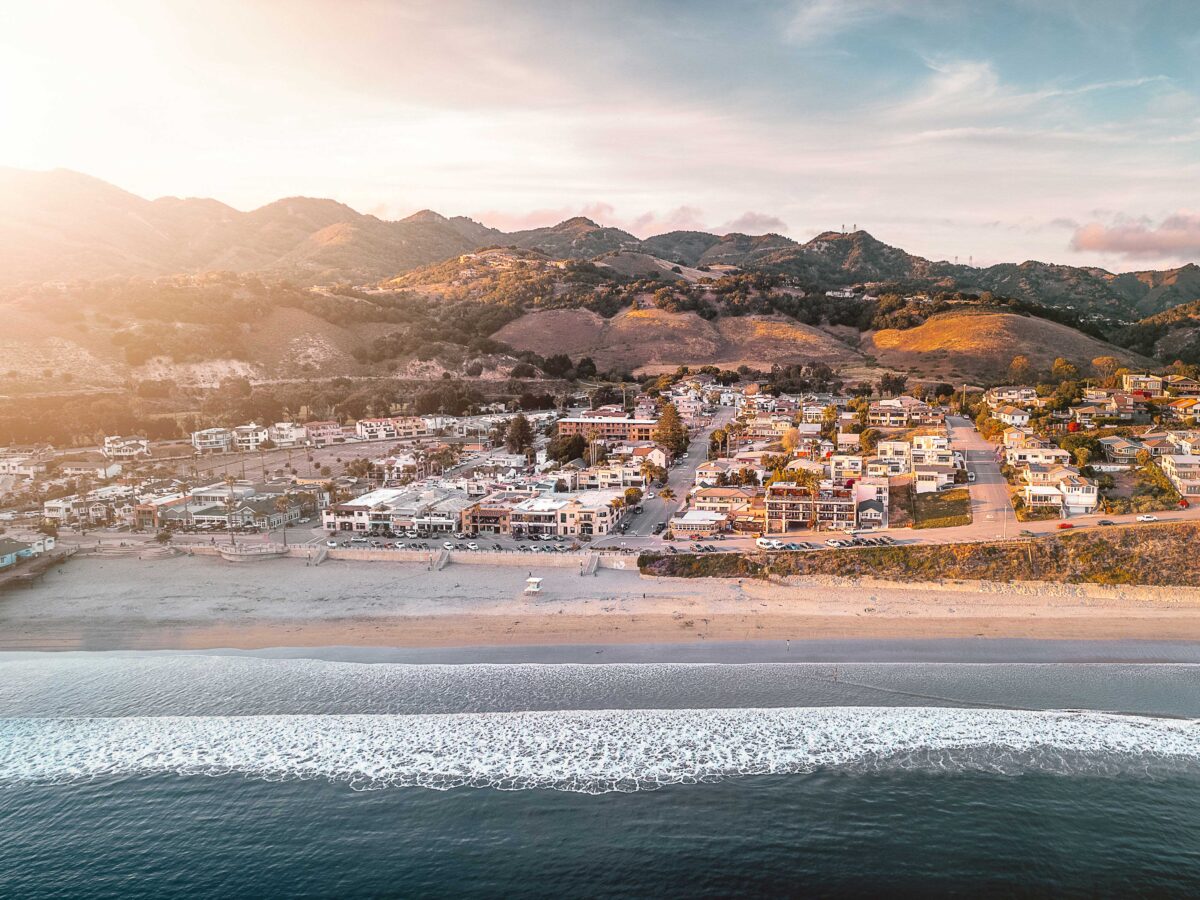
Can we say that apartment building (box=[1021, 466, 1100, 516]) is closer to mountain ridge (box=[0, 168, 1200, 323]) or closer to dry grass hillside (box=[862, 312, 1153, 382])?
dry grass hillside (box=[862, 312, 1153, 382])

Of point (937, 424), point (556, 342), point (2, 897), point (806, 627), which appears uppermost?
point (556, 342)

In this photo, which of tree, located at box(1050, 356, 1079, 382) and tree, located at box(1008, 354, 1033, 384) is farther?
tree, located at box(1008, 354, 1033, 384)

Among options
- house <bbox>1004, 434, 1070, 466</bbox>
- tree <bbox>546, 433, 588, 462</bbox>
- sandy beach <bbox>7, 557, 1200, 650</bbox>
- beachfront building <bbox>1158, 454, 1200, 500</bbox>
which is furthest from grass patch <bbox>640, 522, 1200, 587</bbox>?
tree <bbox>546, 433, 588, 462</bbox>

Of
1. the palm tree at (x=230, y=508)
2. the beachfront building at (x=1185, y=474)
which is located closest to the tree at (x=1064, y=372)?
the beachfront building at (x=1185, y=474)

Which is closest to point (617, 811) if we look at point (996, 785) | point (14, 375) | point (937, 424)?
point (996, 785)

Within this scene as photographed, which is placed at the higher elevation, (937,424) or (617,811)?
(937,424)

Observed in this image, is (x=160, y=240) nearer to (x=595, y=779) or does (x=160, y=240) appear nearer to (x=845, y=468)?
(x=845, y=468)

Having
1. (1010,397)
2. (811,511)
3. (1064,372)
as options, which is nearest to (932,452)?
(811,511)

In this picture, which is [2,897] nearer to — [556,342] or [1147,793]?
[1147,793]
